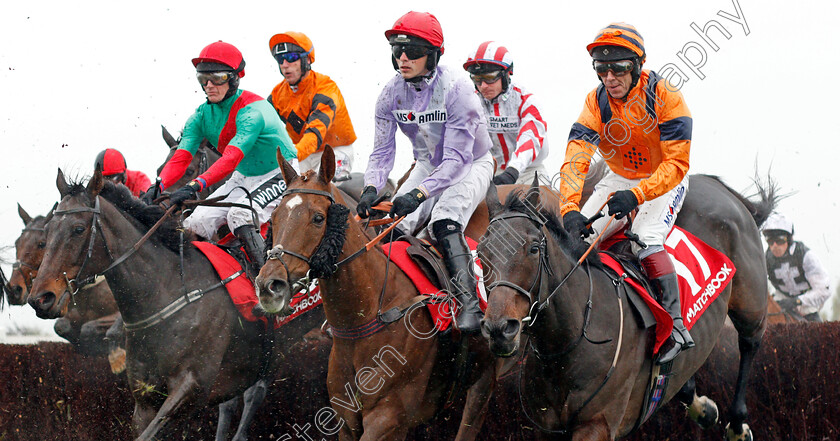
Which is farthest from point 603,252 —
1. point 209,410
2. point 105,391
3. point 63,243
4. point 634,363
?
point 105,391

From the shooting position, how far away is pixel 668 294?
4.77 m

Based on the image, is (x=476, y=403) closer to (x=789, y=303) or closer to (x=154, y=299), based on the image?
(x=154, y=299)

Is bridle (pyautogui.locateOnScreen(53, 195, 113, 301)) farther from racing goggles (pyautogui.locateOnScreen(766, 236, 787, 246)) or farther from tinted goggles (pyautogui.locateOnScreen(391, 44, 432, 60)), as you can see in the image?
racing goggles (pyautogui.locateOnScreen(766, 236, 787, 246))

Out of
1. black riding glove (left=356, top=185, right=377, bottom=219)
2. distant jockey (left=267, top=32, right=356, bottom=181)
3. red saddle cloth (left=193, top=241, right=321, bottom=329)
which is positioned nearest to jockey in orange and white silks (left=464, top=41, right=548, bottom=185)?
distant jockey (left=267, top=32, right=356, bottom=181)

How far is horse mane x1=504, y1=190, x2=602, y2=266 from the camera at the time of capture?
402cm

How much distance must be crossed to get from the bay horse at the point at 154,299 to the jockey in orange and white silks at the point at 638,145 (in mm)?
2368

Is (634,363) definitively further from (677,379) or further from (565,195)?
(565,195)

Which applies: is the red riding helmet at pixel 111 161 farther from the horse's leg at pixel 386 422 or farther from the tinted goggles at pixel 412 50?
the horse's leg at pixel 386 422

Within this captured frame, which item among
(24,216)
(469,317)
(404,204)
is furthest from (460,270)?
(24,216)

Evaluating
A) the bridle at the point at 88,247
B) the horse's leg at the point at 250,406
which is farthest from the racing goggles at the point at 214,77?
the horse's leg at the point at 250,406

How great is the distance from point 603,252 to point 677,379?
2.88 feet

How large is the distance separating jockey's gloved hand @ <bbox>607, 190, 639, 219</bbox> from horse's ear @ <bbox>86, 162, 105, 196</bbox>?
3016 millimetres

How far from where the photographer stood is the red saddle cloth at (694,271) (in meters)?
4.95

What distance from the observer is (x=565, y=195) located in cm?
493
